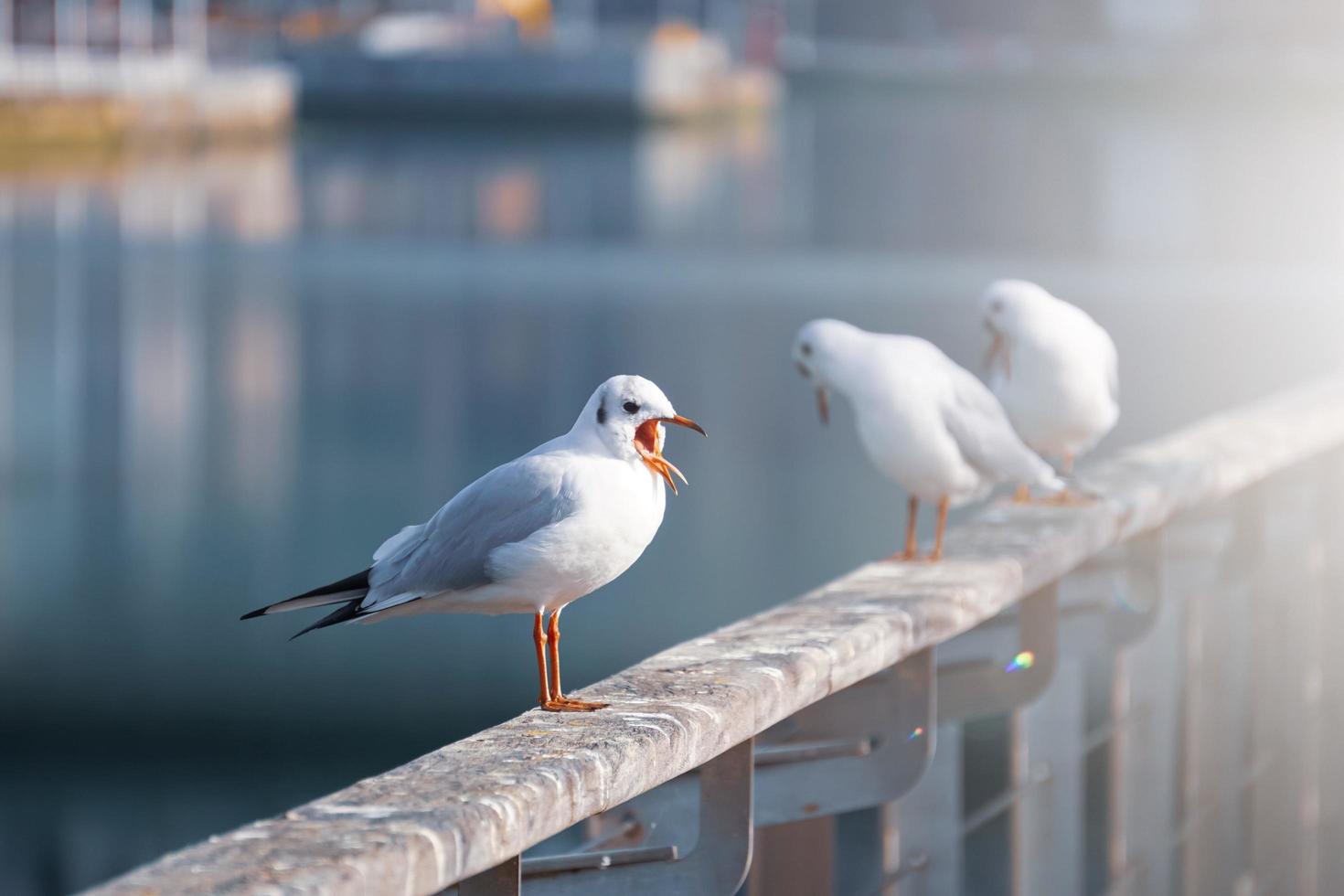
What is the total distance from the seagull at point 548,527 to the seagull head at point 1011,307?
2.48 ft

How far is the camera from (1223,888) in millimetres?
2609

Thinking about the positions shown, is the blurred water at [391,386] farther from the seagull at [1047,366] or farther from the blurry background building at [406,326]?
the seagull at [1047,366]

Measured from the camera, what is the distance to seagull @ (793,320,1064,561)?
1.99m

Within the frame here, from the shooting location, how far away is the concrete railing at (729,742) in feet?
3.84

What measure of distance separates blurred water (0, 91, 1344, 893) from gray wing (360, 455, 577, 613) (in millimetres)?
4532

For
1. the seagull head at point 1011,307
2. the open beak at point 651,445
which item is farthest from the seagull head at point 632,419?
the seagull head at point 1011,307

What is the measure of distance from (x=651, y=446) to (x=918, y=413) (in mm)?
589

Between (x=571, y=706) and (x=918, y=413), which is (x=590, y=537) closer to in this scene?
(x=571, y=706)

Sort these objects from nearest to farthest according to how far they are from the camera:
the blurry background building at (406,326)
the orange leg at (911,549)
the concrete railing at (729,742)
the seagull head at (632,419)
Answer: the concrete railing at (729,742)
the seagull head at (632,419)
the orange leg at (911,549)
the blurry background building at (406,326)

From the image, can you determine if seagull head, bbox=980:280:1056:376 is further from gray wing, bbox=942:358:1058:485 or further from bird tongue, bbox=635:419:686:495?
bird tongue, bbox=635:419:686:495

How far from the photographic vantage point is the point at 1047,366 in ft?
7.20

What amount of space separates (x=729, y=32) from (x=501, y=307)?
3271cm

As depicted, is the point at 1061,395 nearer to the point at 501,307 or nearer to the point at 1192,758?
the point at 1192,758

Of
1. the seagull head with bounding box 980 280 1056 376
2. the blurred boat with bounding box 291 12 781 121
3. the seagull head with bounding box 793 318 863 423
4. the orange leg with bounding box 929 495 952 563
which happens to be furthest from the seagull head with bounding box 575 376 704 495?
the blurred boat with bounding box 291 12 781 121
